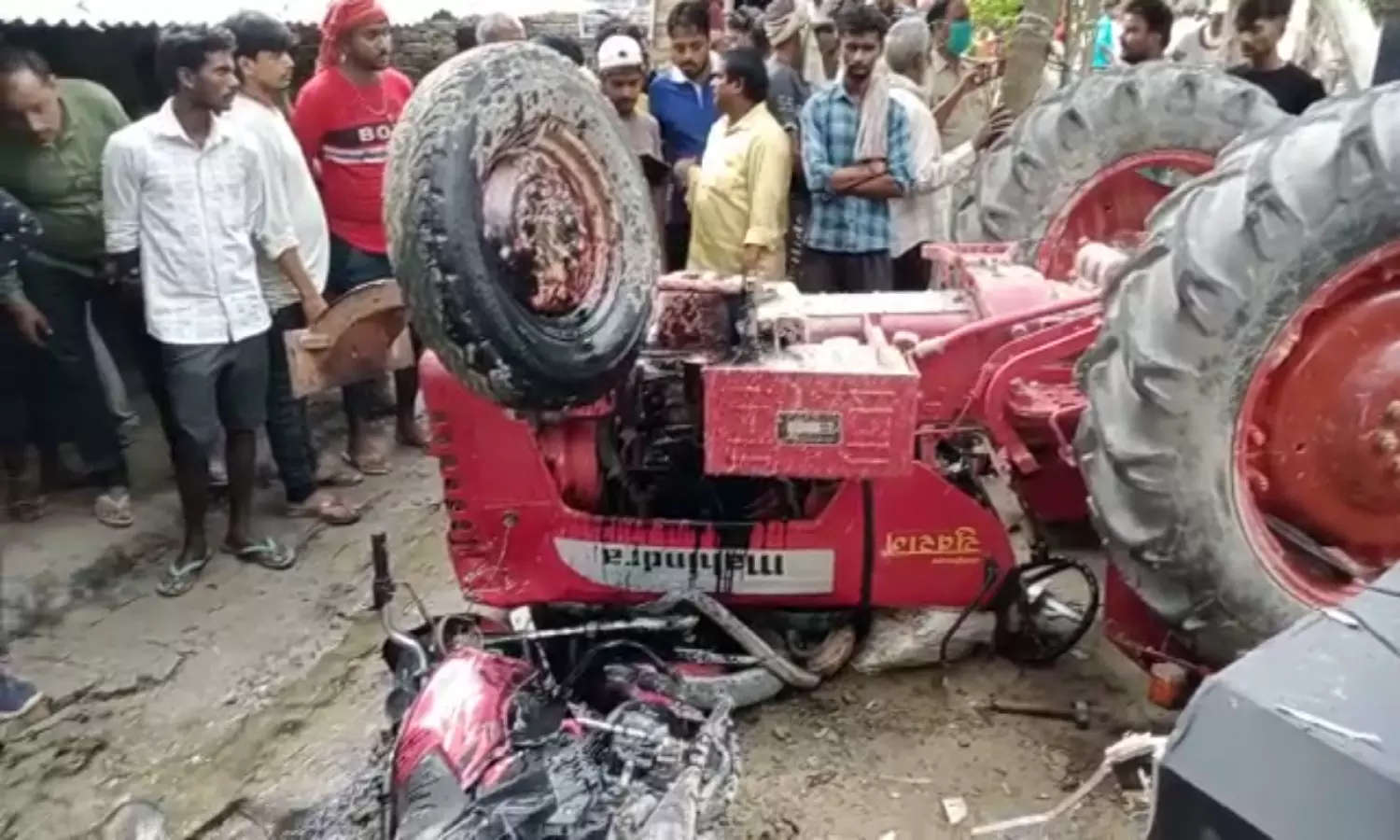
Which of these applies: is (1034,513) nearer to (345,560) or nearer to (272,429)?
(345,560)

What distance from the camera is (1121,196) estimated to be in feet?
14.4

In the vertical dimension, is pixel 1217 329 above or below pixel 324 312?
above

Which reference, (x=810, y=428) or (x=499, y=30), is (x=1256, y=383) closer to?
(x=810, y=428)

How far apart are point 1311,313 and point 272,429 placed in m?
3.79

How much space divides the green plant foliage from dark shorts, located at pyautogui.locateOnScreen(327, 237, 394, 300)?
894 centimetres

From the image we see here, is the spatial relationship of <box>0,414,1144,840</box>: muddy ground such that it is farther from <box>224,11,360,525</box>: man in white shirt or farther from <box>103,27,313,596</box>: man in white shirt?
<box>224,11,360,525</box>: man in white shirt

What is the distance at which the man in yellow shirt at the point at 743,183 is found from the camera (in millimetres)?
4934

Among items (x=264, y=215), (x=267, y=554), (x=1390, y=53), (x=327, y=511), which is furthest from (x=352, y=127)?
(x=1390, y=53)

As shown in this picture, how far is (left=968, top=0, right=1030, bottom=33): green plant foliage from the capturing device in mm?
12922

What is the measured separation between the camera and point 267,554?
15.5 feet

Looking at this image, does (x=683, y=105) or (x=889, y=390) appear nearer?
(x=889, y=390)

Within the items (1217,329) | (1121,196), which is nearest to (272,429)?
(1121,196)

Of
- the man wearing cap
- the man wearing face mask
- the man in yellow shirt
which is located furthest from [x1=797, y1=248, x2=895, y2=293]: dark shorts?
the man wearing face mask

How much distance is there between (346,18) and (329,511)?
192cm
